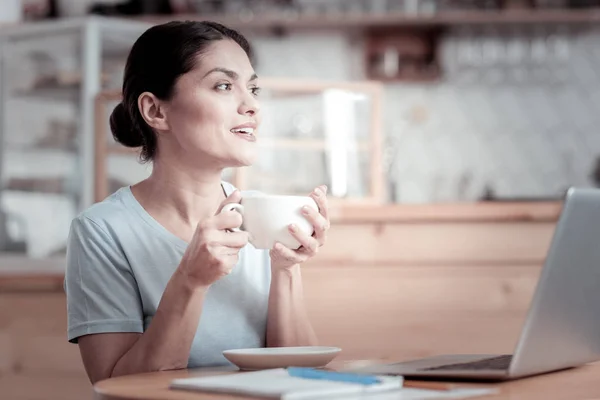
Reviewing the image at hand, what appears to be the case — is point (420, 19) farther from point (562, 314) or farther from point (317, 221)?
point (562, 314)

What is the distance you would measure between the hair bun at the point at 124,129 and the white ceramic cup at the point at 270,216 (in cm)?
48

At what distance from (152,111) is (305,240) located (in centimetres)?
47

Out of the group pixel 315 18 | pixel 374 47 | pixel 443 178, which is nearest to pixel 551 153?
pixel 443 178

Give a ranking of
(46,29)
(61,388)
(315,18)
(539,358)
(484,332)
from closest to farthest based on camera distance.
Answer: (539,358), (61,388), (484,332), (46,29), (315,18)

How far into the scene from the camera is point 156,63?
1537mm

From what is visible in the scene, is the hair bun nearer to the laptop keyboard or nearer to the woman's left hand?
the woman's left hand

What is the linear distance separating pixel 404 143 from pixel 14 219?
2202mm

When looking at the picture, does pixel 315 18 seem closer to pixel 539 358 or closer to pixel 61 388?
pixel 61 388

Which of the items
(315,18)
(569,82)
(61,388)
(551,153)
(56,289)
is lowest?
(61,388)

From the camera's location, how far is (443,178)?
5.13 metres

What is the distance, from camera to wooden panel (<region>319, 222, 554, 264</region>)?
235 cm

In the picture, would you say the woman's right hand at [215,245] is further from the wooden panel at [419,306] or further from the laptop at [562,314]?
the wooden panel at [419,306]

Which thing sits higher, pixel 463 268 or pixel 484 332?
pixel 463 268

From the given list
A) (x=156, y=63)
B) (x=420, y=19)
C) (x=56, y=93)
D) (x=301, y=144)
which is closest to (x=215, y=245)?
(x=156, y=63)
